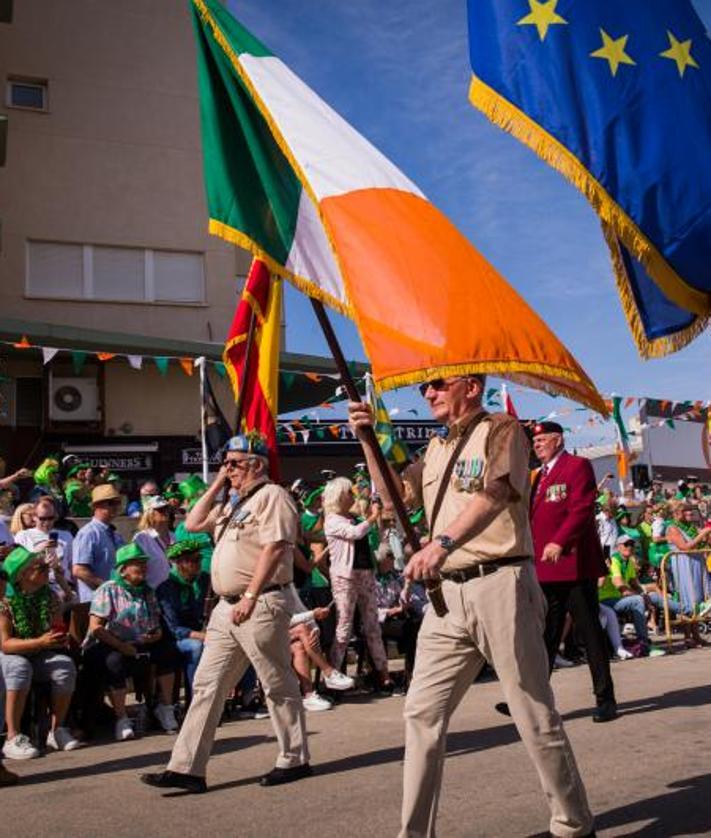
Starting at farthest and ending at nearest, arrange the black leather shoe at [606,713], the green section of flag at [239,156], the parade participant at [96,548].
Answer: the parade participant at [96,548], the black leather shoe at [606,713], the green section of flag at [239,156]

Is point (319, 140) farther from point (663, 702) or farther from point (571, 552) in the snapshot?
point (663, 702)

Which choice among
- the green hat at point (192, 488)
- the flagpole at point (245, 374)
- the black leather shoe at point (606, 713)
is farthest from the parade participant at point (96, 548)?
the black leather shoe at point (606, 713)

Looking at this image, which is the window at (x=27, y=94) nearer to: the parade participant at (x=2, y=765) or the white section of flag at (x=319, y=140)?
the parade participant at (x=2, y=765)

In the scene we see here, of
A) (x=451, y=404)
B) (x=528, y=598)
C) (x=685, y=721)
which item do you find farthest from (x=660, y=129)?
(x=685, y=721)

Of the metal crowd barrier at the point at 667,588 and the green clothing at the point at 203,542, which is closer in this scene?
the green clothing at the point at 203,542

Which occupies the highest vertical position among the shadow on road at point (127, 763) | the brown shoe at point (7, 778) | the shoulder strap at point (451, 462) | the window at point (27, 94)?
the window at point (27, 94)

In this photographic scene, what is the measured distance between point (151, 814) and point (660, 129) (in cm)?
440

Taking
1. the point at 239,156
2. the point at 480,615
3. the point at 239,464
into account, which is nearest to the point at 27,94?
the point at 239,156

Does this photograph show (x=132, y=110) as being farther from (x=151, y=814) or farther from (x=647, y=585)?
(x=151, y=814)

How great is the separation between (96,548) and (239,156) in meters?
4.35

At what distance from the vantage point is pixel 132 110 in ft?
75.5

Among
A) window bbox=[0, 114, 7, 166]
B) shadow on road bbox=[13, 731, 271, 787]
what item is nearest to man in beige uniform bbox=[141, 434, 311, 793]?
shadow on road bbox=[13, 731, 271, 787]

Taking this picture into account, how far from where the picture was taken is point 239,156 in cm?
643

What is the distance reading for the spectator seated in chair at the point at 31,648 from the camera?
23.3 feet
